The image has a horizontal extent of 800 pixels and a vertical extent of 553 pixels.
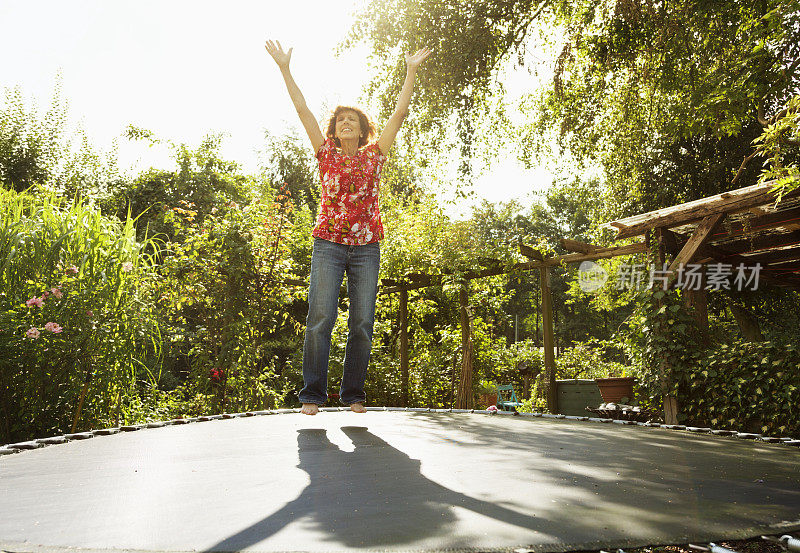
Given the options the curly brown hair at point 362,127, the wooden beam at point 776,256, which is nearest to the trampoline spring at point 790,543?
the curly brown hair at point 362,127

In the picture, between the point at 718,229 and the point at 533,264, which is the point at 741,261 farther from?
the point at 533,264

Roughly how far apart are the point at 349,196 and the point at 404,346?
457 centimetres

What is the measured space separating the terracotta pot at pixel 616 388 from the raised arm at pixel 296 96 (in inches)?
167

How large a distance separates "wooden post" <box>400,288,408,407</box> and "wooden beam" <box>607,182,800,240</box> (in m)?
2.65

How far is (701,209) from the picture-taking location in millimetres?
4684

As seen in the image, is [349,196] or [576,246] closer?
[349,196]

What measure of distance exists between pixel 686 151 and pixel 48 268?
334 inches

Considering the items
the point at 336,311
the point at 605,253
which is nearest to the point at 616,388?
the point at 605,253

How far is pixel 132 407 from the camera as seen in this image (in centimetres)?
350

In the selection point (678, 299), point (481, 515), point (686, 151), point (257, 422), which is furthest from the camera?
point (686, 151)

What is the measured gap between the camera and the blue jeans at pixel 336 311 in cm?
241

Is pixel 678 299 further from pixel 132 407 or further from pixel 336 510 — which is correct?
pixel 336 510

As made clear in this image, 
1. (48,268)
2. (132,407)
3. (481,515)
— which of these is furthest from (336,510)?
(132,407)

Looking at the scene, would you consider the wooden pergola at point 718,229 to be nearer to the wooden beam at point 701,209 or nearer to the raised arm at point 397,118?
the wooden beam at point 701,209
